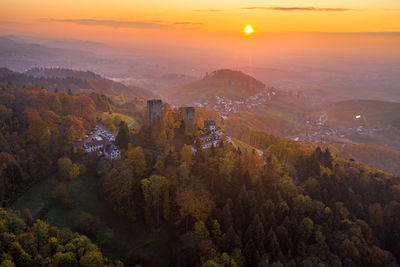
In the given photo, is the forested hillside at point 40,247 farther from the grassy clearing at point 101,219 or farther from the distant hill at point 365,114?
the distant hill at point 365,114

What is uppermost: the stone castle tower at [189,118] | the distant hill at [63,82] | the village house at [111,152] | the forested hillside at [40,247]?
the distant hill at [63,82]

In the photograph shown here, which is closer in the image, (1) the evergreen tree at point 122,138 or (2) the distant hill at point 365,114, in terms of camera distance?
(1) the evergreen tree at point 122,138

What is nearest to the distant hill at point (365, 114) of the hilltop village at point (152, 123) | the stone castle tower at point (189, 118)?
the hilltop village at point (152, 123)

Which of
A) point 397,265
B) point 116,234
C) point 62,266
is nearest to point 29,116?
point 116,234

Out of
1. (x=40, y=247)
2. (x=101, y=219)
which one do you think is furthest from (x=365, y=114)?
(x=40, y=247)

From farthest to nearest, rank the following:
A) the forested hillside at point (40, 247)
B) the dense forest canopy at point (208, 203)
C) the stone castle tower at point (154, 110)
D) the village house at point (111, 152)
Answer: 1. the stone castle tower at point (154, 110)
2. the village house at point (111, 152)
3. the dense forest canopy at point (208, 203)
4. the forested hillside at point (40, 247)

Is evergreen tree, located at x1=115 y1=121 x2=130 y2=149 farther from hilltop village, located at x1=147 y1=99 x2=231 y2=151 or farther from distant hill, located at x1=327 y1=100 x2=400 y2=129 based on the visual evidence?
distant hill, located at x1=327 y1=100 x2=400 y2=129

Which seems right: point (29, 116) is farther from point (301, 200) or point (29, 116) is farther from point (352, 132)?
point (352, 132)

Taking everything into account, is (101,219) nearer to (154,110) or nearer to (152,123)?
(152,123)
